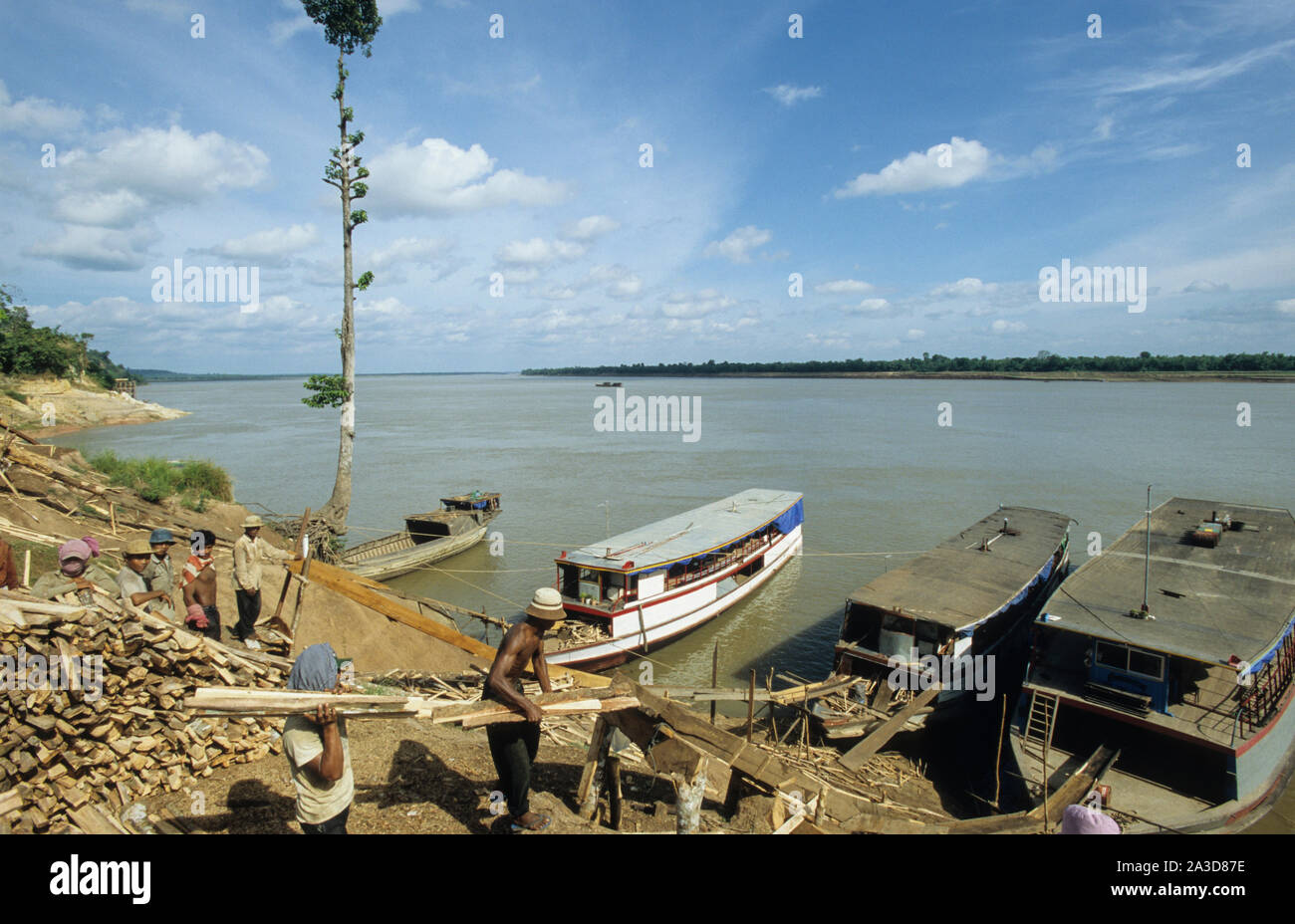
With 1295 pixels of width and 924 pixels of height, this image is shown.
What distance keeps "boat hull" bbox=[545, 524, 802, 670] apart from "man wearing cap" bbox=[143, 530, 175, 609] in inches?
344

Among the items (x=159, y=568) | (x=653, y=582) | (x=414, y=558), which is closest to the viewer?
(x=159, y=568)

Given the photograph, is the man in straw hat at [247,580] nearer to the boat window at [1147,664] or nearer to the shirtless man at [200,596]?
the shirtless man at [200,596]

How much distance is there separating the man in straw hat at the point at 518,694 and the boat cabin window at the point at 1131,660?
10203 mm

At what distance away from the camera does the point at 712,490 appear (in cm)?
3741

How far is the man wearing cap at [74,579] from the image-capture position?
6.89 metres

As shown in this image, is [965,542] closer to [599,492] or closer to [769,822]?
[769,822]

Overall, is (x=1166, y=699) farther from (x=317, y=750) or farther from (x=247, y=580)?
(x=247, y=580)

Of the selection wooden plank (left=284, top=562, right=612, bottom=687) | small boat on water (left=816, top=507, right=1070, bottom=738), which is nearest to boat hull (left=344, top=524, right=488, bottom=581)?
wooden plank (left=284, top=562, right=612, bottom=687)

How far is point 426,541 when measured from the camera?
26062 mm

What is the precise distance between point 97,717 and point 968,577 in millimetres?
15590

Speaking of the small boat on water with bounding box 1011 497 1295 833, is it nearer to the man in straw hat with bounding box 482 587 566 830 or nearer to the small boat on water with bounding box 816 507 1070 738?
the small boat on water with bounding box 816 507 1070 738

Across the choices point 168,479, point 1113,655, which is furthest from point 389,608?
point 168,479
